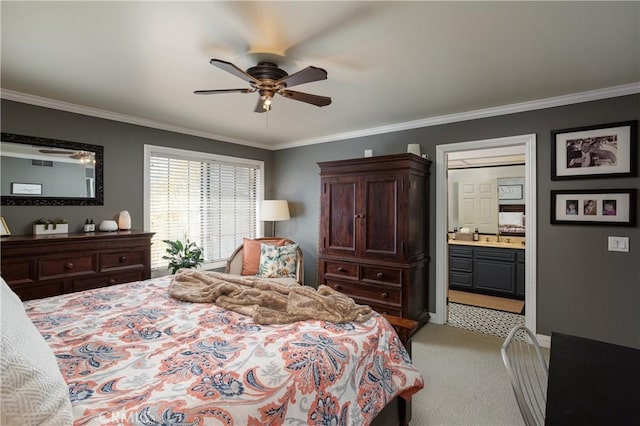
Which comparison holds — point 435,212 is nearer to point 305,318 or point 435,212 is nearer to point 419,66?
point 419,66

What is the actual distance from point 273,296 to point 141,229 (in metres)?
2.63

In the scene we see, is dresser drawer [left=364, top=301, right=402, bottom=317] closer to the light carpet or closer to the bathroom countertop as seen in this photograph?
the light carpet

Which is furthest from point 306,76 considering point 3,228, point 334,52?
point 3,228

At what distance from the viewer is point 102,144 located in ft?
11.4

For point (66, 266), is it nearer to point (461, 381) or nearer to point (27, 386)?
point (27, 386)

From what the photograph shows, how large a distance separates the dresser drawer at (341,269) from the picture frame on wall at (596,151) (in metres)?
2.26

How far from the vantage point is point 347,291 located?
12.5 ft

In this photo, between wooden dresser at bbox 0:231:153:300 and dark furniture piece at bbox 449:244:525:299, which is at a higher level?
wooden dresser at bbox 0:231:153:300

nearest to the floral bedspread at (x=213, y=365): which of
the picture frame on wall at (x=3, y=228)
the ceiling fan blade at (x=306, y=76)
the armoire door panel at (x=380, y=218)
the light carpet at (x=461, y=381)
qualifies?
the light carpet at (x=461, y=381)

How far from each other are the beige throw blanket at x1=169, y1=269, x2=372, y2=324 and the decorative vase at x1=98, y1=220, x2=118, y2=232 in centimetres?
156

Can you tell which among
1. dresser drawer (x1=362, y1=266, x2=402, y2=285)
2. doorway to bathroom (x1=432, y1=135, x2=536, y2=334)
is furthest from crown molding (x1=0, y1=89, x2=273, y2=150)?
doorway to bathroom (x1=432, y1=135, x2=536, y2=334)

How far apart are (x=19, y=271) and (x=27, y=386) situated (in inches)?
97.7

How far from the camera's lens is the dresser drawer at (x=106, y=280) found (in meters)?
2.87

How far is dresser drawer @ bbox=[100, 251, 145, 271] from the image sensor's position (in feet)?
9.94
